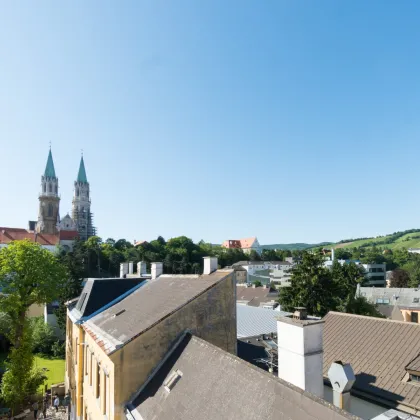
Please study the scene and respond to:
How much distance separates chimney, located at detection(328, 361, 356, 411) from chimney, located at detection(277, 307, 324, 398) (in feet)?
0.98

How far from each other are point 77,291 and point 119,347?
47.1 m

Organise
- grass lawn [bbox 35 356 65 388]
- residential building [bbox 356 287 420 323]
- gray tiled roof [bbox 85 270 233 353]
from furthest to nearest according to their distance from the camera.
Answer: residential building [bbox 356 287 420 323], grass lawn [bbox 35 356 65 388], gray tiled roof [bbox 85 270 233 353]

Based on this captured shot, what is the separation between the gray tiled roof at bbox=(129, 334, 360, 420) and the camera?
6.36m

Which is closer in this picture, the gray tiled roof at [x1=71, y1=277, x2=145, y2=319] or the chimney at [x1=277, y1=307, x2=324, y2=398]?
the chimney at [x1=277, y1=307, x2=324, y2=398]

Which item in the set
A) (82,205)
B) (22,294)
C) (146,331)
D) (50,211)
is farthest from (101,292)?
(82,205)

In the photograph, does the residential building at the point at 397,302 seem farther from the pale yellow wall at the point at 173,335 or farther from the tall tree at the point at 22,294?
the tall tree at the point at 22,294

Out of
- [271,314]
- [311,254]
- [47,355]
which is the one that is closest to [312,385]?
[271,314]

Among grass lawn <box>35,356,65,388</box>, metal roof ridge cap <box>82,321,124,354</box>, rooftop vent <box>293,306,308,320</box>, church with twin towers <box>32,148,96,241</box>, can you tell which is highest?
church with twin towers <box>32,148,96,241</box>

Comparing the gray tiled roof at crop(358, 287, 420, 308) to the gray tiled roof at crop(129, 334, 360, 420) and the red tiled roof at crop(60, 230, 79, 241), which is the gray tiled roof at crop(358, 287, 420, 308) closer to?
the gray tiled roof at crop(129, 334, 360, 420)

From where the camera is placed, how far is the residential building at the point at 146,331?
32.2 feet

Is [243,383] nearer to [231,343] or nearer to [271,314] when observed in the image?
[231,343]

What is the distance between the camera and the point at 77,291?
52312 millimetres

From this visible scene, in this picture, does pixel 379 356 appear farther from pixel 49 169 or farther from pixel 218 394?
pixel 49 169

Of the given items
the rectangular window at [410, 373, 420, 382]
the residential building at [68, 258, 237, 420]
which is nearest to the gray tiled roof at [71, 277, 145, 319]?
the residential building at [68, 258, 237, 420]
